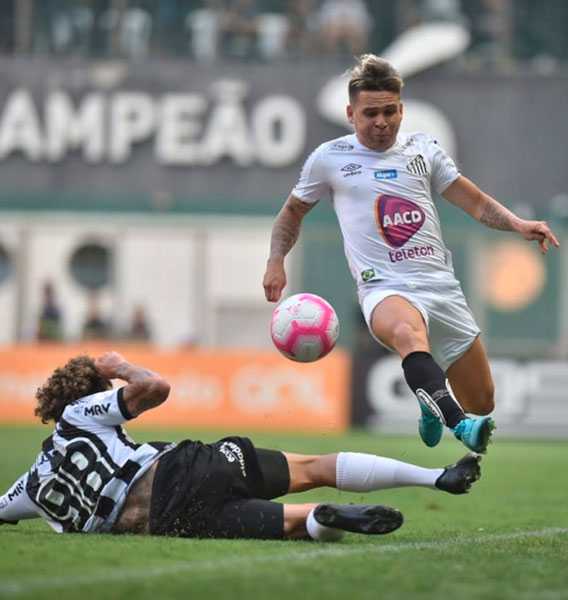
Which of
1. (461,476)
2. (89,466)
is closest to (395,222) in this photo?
(461,476)

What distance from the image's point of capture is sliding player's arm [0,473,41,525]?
7.77 metres

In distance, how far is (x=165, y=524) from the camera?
25.2ft

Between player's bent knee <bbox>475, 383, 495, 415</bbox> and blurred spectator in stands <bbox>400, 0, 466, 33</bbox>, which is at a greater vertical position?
blurred spectator in stands <bbox>400, 0, 466, 33</bbox>

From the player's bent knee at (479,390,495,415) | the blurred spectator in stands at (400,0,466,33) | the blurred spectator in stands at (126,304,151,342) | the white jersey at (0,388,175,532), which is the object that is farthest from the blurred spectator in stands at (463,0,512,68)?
the white jersey at (0,388,175,532)

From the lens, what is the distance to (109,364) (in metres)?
7.87

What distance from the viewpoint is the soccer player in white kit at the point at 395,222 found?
853cm

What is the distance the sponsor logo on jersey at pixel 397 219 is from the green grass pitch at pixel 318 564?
5.51 ft

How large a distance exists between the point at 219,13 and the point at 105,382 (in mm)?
17749

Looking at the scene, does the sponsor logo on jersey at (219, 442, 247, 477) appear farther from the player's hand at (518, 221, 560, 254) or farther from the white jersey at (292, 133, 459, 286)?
the player's hand at (518, 221, 560, 254)

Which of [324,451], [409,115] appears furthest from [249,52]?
[324,451]

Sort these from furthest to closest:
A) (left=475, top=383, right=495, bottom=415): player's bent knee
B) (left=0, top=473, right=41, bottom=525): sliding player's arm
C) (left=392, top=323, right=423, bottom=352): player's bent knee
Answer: (left=475, top=383, right=495, bottom=415): player's bent knee → (left=392, top=323, right=423, bottom=352): player's bent knee → (left=0, top=473, right=41, bottom=525): sliding player's arm

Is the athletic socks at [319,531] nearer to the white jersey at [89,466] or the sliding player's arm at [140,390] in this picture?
the white jersey at [89,466]

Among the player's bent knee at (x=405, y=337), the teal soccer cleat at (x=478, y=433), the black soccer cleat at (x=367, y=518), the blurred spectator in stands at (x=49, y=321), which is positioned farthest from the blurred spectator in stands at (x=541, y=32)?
the black soccer cleat at (x=367, y=518)

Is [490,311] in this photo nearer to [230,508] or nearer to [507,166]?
[507,166]
